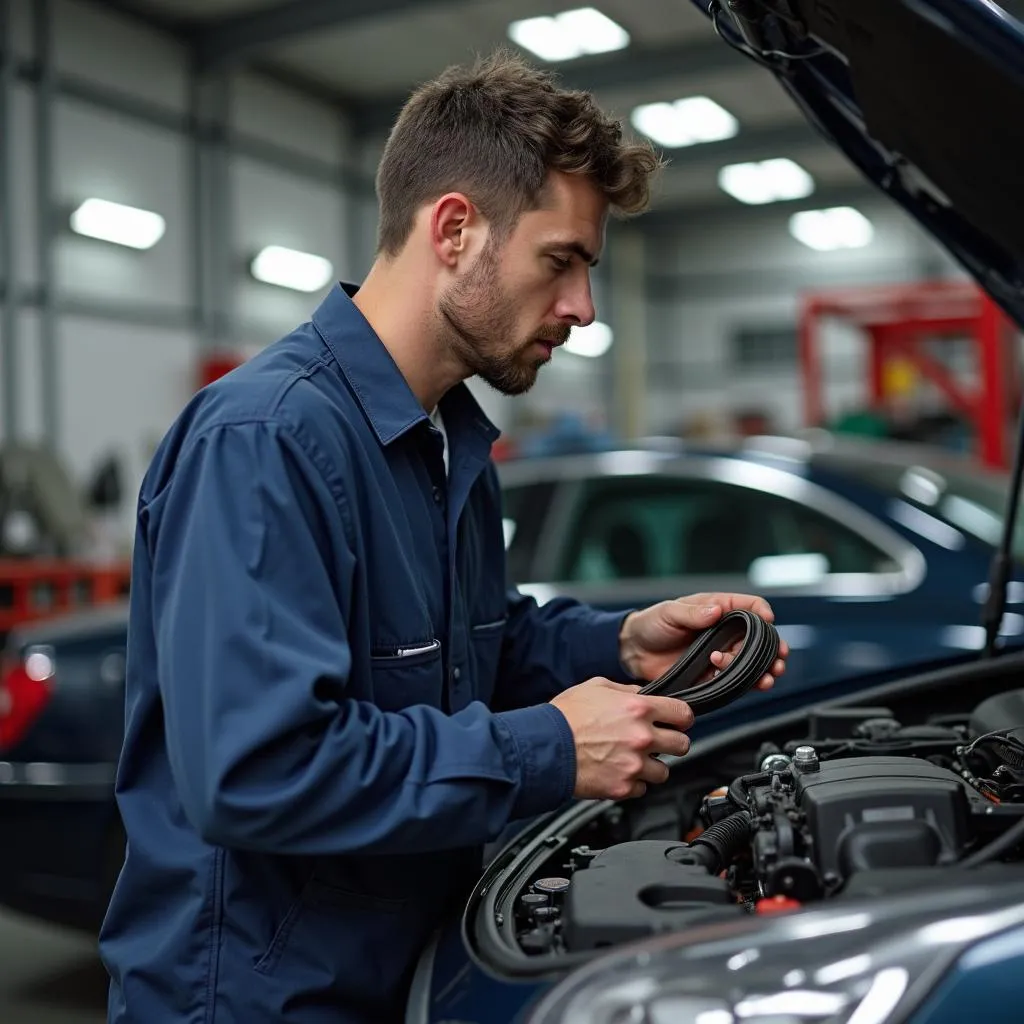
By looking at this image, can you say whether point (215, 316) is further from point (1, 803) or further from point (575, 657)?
point (575, 657)

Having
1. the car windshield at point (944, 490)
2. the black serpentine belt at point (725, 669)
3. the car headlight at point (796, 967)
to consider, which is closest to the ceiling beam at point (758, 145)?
the car windshield at point (944, 490)

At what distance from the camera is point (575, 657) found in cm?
180

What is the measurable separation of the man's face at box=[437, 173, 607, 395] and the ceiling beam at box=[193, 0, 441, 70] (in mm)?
8424

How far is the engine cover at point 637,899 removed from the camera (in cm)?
108

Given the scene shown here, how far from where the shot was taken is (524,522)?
3416 mm

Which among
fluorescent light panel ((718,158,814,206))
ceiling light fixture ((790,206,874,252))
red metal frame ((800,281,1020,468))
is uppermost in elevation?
fluorescent light panel ((718,158,814,206))

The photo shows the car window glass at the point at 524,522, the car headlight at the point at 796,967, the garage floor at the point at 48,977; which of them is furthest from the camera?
the car window glass at the point at 524,522

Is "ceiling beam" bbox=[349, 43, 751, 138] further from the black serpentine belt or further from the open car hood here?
the black serpentine belt

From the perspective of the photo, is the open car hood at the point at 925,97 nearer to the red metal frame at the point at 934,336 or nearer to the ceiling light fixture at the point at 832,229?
the red metal frame at the point at 934,336

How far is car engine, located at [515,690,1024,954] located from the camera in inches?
43.8

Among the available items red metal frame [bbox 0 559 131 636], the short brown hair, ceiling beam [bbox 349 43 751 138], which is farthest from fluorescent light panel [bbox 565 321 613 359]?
the short brown hair

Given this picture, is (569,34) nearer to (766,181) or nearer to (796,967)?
(766,181)

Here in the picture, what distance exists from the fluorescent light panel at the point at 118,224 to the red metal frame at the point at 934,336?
222 inches

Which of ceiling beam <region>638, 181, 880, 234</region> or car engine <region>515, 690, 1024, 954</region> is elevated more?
ceiling beam <region>638, 181, 880, 234</region>
